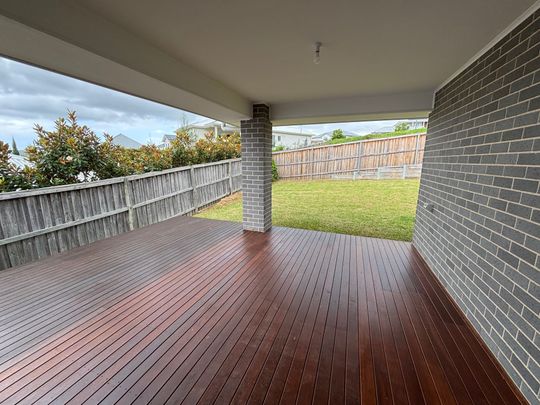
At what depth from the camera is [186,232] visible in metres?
4.48

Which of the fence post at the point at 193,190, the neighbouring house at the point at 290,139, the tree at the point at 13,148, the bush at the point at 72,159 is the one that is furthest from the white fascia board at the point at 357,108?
the neighbouring house at the point at 290,139

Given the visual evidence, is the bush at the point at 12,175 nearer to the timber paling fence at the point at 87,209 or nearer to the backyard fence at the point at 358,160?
the timber paling fence at the point at 87,209

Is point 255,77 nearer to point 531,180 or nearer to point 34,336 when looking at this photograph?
point 531,180

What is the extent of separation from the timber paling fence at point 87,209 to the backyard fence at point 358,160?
530cm

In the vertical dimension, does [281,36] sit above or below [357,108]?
above

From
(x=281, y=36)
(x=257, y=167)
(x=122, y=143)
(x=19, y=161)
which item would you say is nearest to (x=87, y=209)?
(x=19, y=161)

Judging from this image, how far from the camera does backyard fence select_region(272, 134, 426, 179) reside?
907cm

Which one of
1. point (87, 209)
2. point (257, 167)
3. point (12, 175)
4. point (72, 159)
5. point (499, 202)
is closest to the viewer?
point (499, 202)

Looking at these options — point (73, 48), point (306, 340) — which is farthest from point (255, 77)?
point (306, 340)

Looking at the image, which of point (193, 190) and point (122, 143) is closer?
point (122, 143)

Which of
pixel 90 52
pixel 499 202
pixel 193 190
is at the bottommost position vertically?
pixel 193 190

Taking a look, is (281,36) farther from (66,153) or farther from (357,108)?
(66,153)

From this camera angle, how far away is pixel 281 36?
181cm

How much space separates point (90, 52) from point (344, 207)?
6.21m
